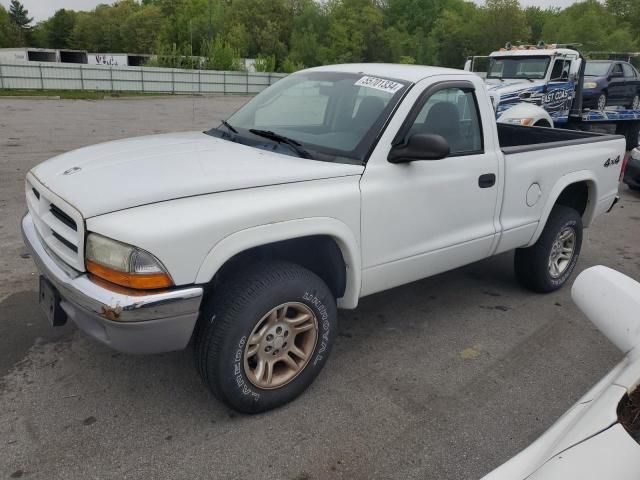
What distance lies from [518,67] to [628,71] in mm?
6171

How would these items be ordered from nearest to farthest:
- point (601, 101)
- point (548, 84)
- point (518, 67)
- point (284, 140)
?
point (284, 140) → point (548, 84) → point (518, 67) → point (601, 101)

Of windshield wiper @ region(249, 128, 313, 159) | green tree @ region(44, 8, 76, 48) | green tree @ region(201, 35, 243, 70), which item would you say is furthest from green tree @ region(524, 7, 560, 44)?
windshield wiper @ region(249, 128, 313, 159)

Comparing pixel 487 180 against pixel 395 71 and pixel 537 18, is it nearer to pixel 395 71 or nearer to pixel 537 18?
pixel 395 71

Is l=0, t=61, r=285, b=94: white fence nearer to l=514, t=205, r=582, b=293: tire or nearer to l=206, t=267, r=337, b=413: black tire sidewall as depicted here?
l=514, t=205, r=582, b=293: tire

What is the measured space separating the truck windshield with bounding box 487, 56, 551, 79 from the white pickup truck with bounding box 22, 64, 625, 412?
9103 millimetres

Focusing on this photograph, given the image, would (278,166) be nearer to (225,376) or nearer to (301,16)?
(225,376)

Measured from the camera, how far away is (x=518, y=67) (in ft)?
41.7

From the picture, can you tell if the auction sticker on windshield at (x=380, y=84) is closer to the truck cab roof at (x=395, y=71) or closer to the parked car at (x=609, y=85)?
the truck cab roof at (x=395, y=71)

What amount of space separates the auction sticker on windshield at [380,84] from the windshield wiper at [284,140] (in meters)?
0.64

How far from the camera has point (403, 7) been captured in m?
82.8

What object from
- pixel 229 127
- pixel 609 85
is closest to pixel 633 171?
pixel 229 127

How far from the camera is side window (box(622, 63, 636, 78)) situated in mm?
16453

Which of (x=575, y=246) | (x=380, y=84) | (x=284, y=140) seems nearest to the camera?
(x=284, y=140)

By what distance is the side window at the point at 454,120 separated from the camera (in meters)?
3.61
